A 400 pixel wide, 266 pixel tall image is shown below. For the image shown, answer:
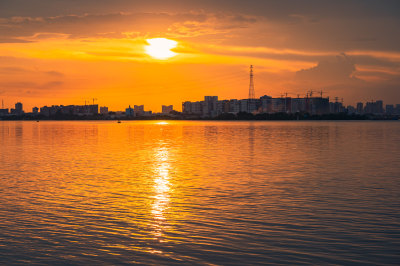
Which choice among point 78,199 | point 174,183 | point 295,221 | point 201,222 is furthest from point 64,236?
point 174,183

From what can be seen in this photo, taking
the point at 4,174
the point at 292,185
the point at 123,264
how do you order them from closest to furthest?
the point at 123,264 → the point at 292,185 → the point at 4,174

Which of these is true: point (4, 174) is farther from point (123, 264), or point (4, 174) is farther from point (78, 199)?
point (123, 264)

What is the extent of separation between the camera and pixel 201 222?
18875 mm

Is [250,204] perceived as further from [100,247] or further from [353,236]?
[100,247]

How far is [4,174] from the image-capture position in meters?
34.8

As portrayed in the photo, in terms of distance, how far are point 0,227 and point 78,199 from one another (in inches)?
247

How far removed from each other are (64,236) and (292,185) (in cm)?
1677

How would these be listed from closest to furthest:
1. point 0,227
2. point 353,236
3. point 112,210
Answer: point 353,236 < point 0,227 < point 112,210

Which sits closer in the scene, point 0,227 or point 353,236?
point 353,236

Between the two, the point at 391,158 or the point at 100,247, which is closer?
the point at 100,247

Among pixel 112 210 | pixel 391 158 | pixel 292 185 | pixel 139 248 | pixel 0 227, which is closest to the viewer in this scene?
pixel 139 248

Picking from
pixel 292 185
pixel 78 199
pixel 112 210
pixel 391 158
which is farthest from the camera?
pixel 391 158

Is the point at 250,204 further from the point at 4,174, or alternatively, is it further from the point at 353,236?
the point at 4,174

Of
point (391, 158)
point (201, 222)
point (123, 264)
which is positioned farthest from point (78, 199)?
point (391, 158)
